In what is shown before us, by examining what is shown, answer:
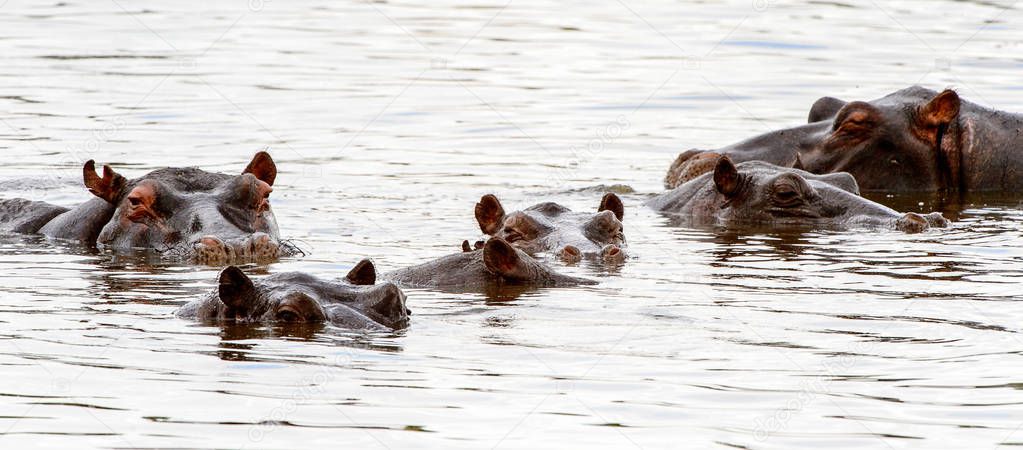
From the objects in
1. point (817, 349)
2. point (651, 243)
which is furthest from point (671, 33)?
point (817, 349)

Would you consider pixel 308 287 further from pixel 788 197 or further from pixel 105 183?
pixel 788 197

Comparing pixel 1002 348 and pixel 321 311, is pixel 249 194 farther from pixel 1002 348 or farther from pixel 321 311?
pixel 1002 348

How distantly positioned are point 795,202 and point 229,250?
4.88 metres

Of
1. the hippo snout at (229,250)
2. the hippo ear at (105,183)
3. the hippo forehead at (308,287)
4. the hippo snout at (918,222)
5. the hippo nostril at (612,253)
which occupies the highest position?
the hippo ear at (105,183)

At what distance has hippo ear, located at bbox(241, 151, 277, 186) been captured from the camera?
13.6 meters

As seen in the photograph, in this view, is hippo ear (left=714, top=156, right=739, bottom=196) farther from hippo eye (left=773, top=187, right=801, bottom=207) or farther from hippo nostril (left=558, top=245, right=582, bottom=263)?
hippo nostril (left=558, top=245, right=582, bottom=263)

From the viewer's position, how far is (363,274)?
9625 millimetres

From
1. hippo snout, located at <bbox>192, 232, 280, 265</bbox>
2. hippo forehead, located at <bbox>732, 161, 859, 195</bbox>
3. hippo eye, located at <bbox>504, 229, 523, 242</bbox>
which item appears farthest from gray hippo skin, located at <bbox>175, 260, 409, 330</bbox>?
hippo forehead, located at <bbox>732, 161, 859, 195</bbox>

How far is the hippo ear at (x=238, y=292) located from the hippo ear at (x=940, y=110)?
28.8 ft

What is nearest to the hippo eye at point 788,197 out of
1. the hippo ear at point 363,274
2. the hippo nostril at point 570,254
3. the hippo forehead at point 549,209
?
the hippo forehead at point 549,209

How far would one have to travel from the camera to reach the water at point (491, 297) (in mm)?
7508

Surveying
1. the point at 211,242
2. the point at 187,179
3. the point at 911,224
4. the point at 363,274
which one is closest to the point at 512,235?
the point at 211,242

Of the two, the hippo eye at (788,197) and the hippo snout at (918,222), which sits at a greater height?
the hippo eye at (788,197)

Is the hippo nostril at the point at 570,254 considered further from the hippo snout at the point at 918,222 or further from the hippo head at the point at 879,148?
the hippo head at the point at 879,148
